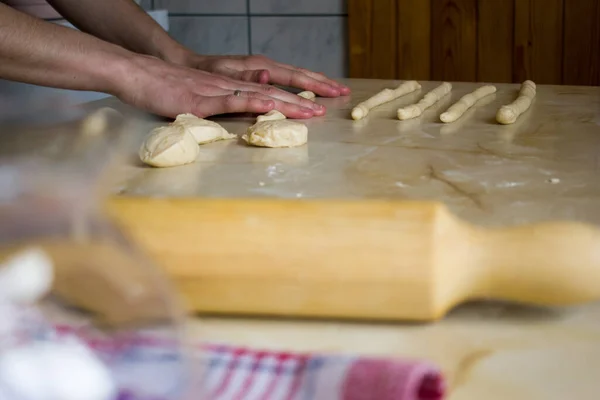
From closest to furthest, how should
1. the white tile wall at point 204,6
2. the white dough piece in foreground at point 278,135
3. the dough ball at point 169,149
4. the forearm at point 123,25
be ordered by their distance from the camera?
the dough ball at point 169,149 < the white dough piece in foreground at point 278,135 < the forearm at point 123,25 < the white tile wall at point 204,6

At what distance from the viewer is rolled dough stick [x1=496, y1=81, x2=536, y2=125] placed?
1.17 m

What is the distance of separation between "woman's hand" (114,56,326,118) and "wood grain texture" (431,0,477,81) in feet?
3.83

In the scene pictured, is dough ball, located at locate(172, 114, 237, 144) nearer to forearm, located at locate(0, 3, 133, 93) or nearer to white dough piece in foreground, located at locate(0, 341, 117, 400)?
forearm, located at locate(0, 3, 133, 93)

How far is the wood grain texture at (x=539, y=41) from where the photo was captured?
221cm

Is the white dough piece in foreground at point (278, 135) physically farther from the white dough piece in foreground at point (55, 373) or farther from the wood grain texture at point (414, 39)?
the wood grain texture at point (414, 39)

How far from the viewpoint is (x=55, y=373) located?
0.92ft

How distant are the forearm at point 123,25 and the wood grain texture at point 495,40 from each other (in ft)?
3.51

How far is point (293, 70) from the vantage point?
154cm

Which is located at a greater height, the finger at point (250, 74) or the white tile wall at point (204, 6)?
the white tile wall at point (204, 6)

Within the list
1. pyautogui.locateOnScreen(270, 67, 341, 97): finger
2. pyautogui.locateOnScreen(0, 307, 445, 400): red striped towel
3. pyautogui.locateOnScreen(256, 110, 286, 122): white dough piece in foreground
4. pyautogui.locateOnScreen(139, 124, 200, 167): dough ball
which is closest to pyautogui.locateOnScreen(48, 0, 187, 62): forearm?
pyautogui.locateOnScreen(270, 67, 341, 97): finger

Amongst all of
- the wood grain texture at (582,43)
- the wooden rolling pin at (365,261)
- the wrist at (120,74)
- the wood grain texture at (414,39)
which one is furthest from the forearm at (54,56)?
the wood grain texture at (582,43)

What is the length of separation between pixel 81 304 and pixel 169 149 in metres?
0.62

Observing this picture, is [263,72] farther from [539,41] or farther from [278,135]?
[539,41]

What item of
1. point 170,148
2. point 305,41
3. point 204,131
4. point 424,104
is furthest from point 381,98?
point 305,41
